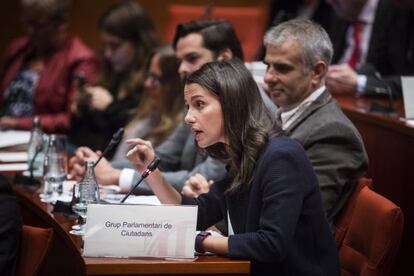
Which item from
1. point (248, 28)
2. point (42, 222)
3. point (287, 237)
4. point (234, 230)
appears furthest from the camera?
point (248, 28)

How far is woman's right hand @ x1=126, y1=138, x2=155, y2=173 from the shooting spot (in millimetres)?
3100

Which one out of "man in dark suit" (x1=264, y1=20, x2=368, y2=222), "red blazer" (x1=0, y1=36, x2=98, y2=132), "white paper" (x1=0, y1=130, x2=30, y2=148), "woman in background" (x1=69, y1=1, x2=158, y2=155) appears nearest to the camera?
"man in dark suit" (x1=264, y1=20, x2=368, y2=222)

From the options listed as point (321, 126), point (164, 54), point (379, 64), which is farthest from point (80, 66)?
point (321, 126)

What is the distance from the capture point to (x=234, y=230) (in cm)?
285

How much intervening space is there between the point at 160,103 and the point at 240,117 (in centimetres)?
172

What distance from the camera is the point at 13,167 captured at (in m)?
4.21

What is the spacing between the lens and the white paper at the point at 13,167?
4160 mm

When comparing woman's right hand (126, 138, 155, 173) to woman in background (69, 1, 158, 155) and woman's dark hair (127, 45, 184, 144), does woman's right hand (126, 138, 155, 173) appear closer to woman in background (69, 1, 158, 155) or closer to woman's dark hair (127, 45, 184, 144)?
woman's dark hair (127, 45, 184, 144)

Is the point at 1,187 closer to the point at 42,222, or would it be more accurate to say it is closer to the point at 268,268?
the point at 42,222

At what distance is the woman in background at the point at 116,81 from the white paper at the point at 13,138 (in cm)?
Answer: 37

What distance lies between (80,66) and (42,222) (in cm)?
239

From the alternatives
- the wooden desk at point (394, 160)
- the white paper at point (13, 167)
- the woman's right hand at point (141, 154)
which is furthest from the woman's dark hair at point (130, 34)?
the woman's right hand at point (141, 154)

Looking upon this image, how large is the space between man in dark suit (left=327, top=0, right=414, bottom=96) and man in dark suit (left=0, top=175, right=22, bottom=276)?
2.04 meters

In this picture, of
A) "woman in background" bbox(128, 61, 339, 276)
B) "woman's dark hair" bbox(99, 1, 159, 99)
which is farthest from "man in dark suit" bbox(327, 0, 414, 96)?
"woman in background" bbox(128, 61, 339, 276)
